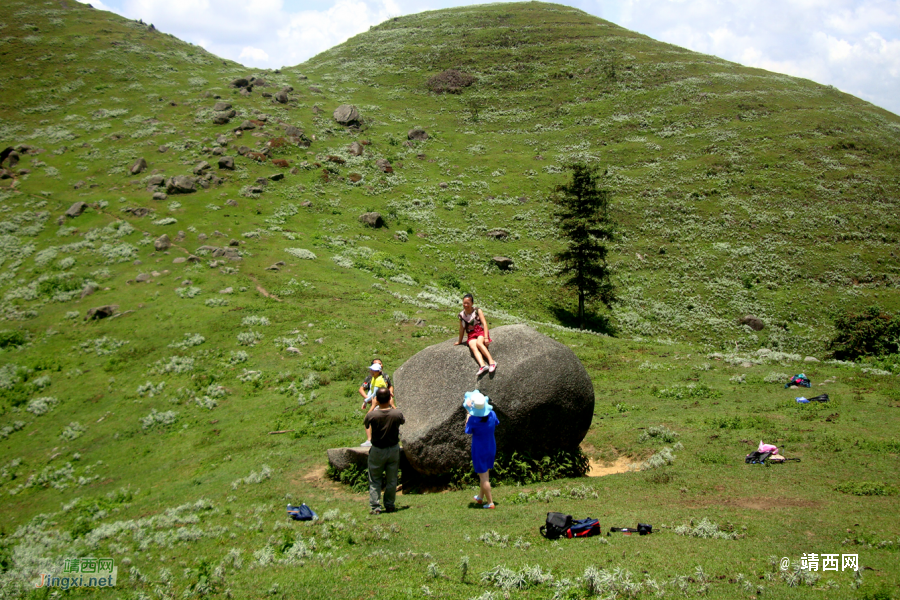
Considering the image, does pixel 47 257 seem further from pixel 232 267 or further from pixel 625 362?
pixel 625 362

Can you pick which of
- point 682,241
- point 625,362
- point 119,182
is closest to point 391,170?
point 119,182

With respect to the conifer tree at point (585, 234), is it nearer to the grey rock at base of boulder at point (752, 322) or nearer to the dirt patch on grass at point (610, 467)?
the grey rock at base of boulder at point (752, 322)

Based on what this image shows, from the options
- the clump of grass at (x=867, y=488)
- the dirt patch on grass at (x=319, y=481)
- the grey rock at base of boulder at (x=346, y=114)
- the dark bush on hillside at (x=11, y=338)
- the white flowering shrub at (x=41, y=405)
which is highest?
the grey rock at base of boulder at (x=346, y=114)

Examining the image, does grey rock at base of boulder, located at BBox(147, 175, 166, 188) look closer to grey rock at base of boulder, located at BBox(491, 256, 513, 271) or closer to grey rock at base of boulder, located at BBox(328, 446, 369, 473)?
grey rock at base of boulder, located at BBox(491, 256, 513, 271)

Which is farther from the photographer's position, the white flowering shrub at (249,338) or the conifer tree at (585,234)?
the conifer tree at (585,234)

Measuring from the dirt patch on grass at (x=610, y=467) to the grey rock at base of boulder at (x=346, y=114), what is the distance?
210 feet

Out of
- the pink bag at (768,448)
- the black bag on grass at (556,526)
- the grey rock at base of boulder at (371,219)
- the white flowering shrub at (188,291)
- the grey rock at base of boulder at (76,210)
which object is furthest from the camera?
the grey rock at base of boulder at (371,219)

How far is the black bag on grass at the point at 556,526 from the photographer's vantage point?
361 inches

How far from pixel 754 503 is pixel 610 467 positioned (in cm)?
424

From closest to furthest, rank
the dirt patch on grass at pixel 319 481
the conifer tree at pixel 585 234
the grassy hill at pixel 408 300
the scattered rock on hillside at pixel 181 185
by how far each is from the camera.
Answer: the grassy hill at pixel 408 300
the dirt patch on grass at pixel 319 481
the conifer tree at pixel 585 234
the scattered rock on hillside at pixel 181 185

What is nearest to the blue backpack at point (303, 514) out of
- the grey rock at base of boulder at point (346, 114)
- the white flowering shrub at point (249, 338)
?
the white flowering shrub at point (249, 338)

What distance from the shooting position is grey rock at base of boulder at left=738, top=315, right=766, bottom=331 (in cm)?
3972

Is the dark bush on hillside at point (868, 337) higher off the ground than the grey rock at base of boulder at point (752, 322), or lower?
higher

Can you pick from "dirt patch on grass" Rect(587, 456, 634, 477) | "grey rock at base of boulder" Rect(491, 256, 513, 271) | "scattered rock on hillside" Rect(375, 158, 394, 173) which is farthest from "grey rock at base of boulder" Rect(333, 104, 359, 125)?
"dirt patch on grass" Rect(587, 456, 634, 477)
